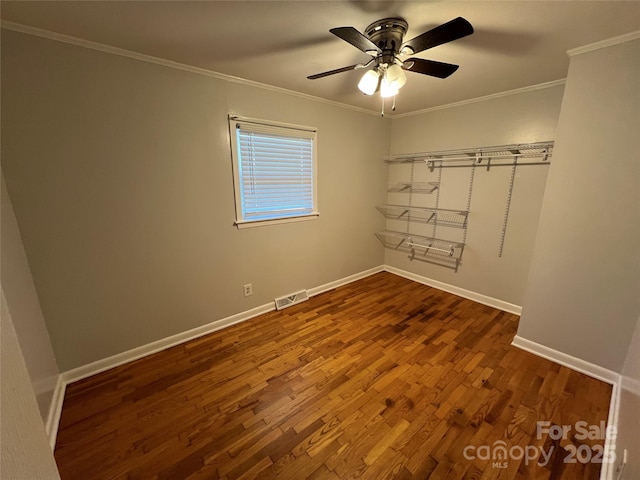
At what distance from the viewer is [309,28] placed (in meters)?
1.51

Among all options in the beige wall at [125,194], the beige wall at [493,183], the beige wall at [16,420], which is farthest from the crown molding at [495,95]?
the beige wall at [16,420]

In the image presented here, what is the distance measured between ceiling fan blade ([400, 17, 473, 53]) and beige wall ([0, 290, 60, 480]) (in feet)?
5.71

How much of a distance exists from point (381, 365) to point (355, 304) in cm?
101

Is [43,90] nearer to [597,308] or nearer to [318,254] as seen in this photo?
[318,254]

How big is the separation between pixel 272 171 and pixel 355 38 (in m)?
1.52

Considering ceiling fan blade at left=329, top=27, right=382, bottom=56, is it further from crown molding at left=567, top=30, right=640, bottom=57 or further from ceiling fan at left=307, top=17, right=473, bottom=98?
crown molding at left=567, top=30, right=640, bottom=57

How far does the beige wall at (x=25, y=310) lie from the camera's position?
138cm

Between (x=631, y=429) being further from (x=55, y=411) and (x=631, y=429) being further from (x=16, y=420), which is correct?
(x=55, y=411)

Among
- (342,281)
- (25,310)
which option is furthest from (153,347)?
(342,281)

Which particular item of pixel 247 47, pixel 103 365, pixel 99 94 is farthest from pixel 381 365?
pixel 99 94

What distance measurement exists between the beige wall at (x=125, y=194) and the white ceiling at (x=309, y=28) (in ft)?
0.77

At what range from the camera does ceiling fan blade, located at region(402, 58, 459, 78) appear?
1.48 metres

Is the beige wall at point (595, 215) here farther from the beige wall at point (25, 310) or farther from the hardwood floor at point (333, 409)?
the beige wall at point (25, 310)

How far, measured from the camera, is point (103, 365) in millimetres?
1987
